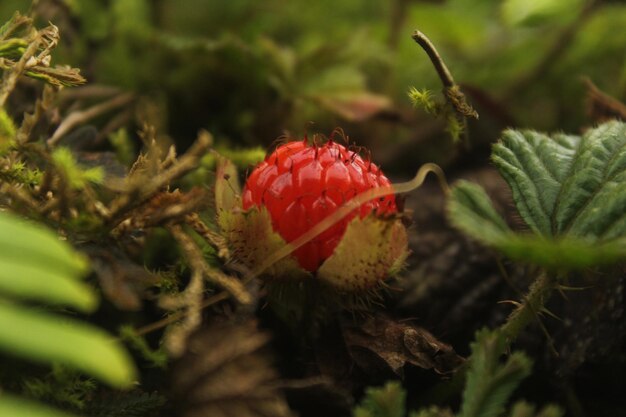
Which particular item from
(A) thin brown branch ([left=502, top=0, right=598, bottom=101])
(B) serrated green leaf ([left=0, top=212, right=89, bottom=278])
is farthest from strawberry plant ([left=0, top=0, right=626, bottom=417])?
(A) thin brown branch ([left=502, top=0, right=598, bottom=101])

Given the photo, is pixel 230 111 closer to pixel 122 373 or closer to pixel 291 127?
pixel 291 127

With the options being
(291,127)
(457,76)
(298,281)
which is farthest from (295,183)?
(457,76)

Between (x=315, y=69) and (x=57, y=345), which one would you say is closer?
(x=57, y=345)

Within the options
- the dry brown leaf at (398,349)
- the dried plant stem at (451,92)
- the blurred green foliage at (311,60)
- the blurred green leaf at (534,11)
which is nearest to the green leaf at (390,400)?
the dry brown leaf at (398,349)

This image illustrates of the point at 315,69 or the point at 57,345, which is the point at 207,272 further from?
the point at 315,69

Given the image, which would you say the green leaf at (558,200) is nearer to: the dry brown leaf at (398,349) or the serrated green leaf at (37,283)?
the dry brown leaf at (398,349)

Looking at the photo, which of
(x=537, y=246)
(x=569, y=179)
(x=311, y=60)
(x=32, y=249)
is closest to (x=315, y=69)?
(x=311, y=60)
